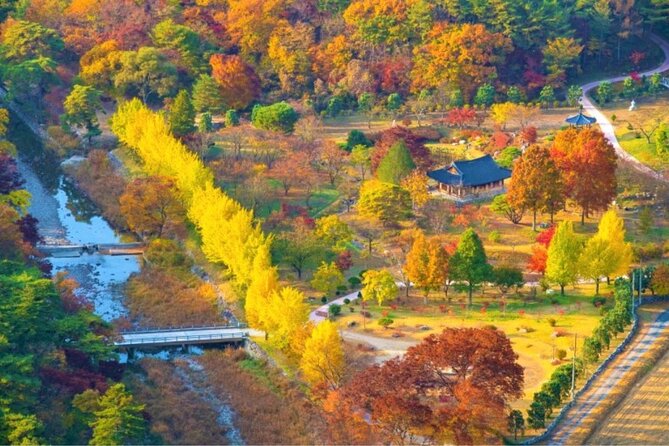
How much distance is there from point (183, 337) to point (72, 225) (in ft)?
63.9

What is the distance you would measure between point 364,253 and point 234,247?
328 inches

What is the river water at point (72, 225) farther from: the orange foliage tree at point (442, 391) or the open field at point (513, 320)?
the orange foliage tree at point (442, 391)

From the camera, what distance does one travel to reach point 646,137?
303ft

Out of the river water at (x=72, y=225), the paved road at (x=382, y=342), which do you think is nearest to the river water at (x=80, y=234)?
the river water at (x=72, y=225)

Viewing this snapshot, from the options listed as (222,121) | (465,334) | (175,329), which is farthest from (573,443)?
(222,121)

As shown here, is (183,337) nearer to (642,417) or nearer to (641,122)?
(642,417)

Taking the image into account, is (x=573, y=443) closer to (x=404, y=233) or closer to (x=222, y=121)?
(x=404, y=233)

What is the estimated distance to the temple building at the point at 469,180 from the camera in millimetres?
84312

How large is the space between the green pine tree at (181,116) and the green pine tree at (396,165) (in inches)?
609

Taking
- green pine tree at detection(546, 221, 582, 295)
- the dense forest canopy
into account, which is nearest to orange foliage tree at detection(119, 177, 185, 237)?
the dense forest canopy

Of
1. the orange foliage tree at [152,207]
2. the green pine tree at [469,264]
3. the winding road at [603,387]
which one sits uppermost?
the orange foliage tree at [152,207]

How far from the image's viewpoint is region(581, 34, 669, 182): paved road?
3457 inches

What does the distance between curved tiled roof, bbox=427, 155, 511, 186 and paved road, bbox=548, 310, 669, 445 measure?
18.1m

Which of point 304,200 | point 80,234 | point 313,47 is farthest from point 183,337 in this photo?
point 313,47
